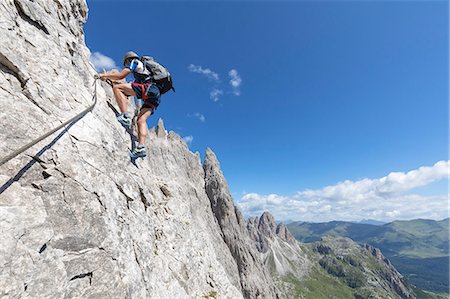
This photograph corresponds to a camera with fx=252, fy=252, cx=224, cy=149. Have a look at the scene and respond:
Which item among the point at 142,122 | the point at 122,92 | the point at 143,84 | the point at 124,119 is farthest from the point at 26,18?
the point at 142,122

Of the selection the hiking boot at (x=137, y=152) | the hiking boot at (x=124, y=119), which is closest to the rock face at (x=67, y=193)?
the hiking boot at (x=124, y=119)

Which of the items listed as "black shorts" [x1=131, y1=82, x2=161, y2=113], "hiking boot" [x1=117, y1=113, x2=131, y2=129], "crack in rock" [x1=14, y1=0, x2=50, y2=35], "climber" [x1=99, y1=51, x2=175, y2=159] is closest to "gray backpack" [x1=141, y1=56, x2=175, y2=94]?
"climber" [x1=99, y1=51, x2=175, y2=159]

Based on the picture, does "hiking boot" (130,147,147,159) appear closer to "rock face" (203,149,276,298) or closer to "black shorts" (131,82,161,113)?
"black shorts" (131,82,161,113)

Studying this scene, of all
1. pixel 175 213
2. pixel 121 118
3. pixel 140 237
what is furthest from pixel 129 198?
pixel 175 213

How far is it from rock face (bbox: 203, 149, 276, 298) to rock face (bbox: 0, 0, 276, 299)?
76.8 meters

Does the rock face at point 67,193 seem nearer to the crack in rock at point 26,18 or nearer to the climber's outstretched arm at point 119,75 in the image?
the crack in rock at point 26,18

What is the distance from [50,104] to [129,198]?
5152mm

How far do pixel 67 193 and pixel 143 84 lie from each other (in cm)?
710

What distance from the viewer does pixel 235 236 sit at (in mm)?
92500

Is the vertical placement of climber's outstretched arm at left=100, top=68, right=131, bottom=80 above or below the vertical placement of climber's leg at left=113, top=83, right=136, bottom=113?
above

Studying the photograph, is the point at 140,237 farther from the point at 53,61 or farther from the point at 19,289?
the point at 53,61

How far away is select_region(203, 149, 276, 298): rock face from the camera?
91.0 meters

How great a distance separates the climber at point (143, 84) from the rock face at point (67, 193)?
3.68ft

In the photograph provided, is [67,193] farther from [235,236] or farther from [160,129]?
[160,129]
